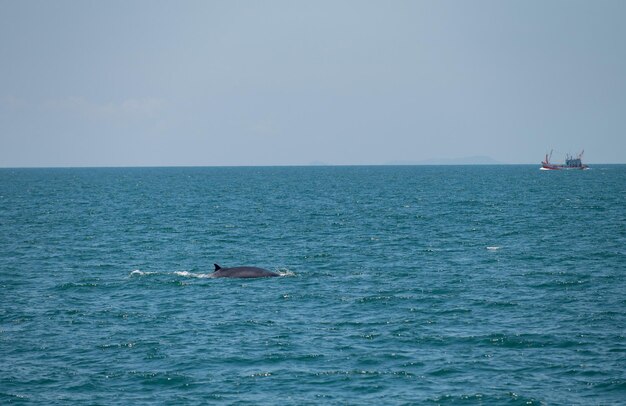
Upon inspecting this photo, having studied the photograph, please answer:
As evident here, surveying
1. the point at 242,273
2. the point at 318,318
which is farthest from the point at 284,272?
the point at 318,318

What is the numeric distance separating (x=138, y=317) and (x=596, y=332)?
2127cm

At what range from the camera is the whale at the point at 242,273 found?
47531 millimetres

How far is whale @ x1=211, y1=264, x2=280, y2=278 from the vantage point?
47531mm

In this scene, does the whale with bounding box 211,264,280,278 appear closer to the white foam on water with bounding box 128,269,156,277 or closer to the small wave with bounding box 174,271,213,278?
the small wave with bounding box 174,271,213,278

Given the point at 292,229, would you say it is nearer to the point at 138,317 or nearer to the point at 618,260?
the point at 618,260

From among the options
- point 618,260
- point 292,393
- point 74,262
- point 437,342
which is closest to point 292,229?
point 74,262

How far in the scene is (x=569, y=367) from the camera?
2811cm

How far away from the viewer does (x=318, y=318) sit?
36250mm

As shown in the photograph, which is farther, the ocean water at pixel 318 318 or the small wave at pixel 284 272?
the small wave at pixel 284 272

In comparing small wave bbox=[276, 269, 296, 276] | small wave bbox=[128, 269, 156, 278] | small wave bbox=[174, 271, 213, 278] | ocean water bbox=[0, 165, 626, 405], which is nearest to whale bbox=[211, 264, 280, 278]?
small wave bbox=[174, 271, 213, 278]

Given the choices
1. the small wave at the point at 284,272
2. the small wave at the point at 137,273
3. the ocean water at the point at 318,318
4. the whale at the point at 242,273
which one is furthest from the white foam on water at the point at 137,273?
the small wave at the point at 284,272

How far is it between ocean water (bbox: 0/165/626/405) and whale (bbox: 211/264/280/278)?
0.95 metres

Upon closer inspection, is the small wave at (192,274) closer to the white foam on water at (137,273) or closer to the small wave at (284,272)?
the white foam on water at (137,273)

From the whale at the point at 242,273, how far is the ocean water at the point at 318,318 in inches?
37.6
